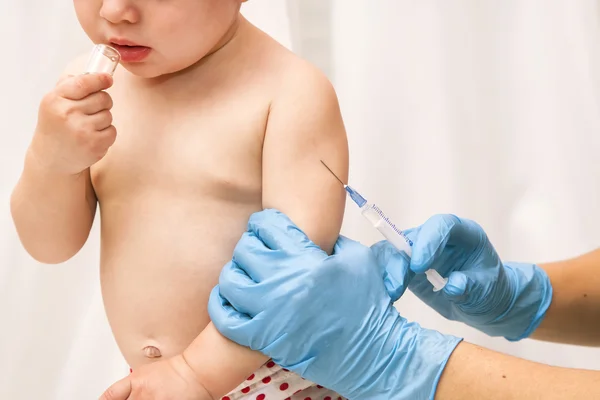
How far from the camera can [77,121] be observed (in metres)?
0.80

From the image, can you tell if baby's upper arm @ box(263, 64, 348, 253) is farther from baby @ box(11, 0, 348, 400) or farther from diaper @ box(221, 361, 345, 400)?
diaper @ box(221, 361, 345, 400)

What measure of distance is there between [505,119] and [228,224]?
0.79m

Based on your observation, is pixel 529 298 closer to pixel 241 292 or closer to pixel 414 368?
pixel 414 368

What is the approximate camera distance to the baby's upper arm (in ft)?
2.77

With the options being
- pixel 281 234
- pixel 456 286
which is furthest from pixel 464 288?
pixel 281 234

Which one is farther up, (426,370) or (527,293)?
(426,370)

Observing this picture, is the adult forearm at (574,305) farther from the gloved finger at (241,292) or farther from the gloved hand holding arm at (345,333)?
the gloved finger at (241,292)

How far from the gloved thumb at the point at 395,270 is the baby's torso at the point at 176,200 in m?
0.19

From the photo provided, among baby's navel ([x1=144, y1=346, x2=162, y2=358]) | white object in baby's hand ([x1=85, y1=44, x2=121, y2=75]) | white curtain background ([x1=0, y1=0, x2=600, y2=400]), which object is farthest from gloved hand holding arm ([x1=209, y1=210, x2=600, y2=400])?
white curtain background ([x1=0, y1=0, x2=600, y2=400])

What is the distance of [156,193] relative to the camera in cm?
89

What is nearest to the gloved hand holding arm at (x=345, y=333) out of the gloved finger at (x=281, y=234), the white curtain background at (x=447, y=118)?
the gloved finger at (x=281, y=234)

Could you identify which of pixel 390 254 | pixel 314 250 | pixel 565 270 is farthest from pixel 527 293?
pixel 314 250

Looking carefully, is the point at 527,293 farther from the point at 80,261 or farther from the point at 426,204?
the point at 80,261

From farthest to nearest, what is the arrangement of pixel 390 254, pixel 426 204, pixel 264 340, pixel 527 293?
1. pixel 426 204
2. pixel 527 293
3. pixel 390 254
4. pixel 264 340
